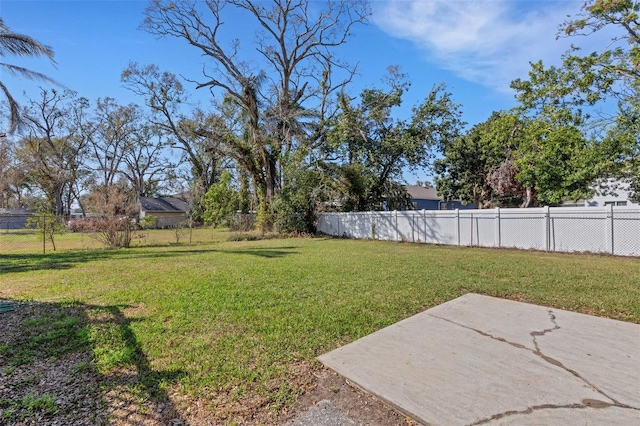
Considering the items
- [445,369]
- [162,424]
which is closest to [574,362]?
[445,369]

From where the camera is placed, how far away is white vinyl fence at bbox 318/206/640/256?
8.78 m

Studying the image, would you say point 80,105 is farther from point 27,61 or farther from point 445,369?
point 445,369

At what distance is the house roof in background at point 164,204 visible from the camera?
1516 inches

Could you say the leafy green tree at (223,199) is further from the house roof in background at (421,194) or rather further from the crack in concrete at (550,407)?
the crack in concrete at (550,407)

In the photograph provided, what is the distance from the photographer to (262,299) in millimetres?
4766

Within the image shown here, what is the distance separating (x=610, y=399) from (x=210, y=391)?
2.86 metres

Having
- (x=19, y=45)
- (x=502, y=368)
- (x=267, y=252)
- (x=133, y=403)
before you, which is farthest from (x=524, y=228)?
(x=19, y=45)

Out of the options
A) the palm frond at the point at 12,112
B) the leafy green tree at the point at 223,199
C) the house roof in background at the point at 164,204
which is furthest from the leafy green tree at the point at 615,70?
the house roof in background at the point at 164,204

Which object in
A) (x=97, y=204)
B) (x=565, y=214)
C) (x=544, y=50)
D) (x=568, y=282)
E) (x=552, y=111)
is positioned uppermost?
(x=544, y=50)

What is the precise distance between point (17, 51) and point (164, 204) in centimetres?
3396

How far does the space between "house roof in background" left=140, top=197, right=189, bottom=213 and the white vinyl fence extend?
105ft

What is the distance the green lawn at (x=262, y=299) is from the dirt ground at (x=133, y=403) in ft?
0.26

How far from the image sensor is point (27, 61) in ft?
31.2

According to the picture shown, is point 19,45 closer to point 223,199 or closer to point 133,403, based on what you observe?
point 133,403
